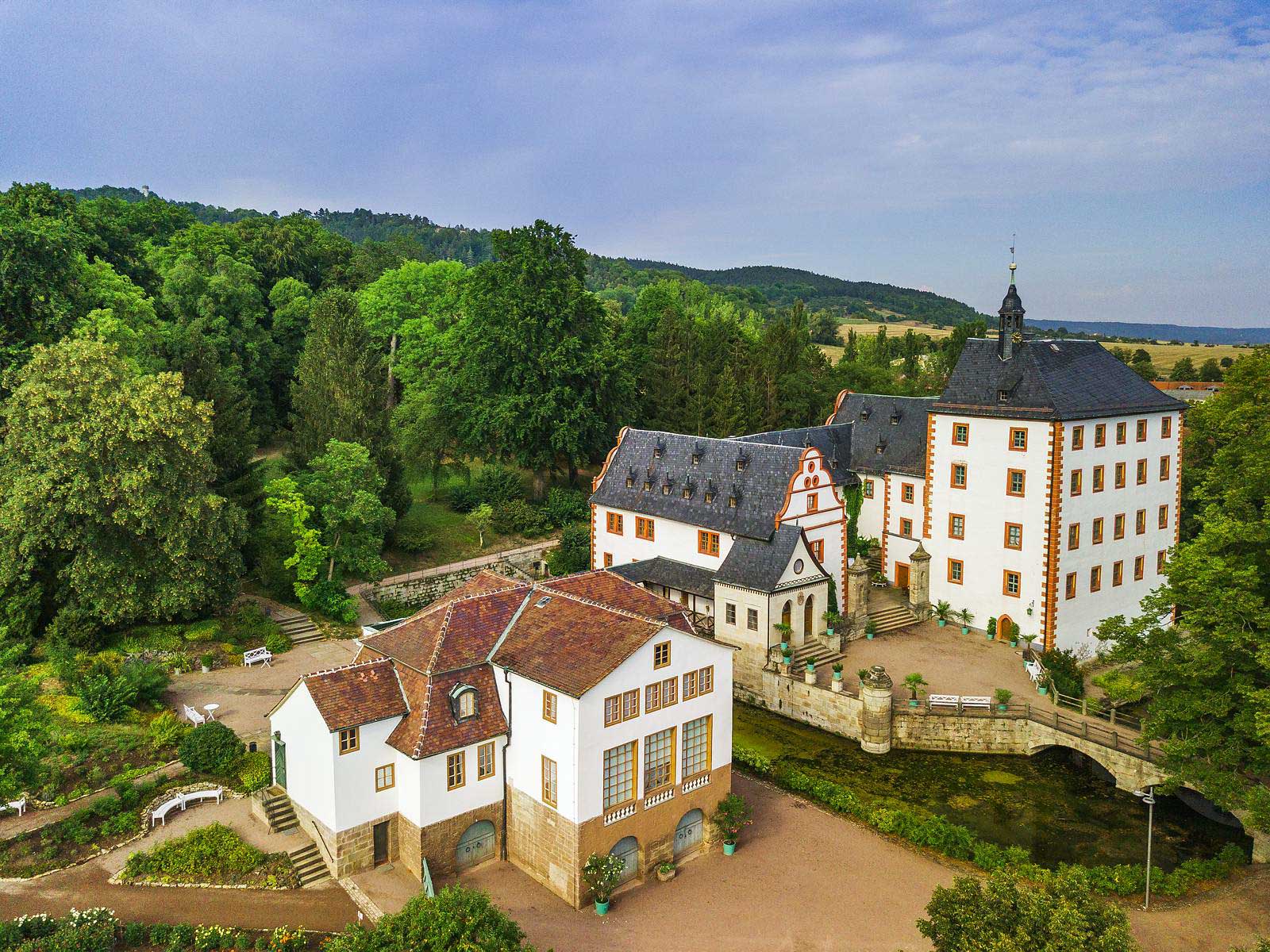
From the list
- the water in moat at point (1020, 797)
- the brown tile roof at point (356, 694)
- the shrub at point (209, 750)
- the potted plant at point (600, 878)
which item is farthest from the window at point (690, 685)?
the shrub at point (209, 750)

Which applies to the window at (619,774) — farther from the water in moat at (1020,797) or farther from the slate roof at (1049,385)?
the slate roof at (1049,385)

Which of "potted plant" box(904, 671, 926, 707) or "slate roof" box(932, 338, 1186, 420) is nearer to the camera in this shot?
"potted plant" box(904, 671, 926, 707)

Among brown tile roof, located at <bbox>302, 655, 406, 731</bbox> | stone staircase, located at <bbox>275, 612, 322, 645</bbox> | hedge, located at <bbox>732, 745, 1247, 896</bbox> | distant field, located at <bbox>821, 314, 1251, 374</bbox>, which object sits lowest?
hedge, located at <bbox>732, 745, 1247, 896</bbox>

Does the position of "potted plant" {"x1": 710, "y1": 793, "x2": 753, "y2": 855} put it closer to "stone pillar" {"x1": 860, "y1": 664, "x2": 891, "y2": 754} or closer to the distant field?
"stone pillar" {"x1": 860, "y1": 664, "x2": 891, "y2": 754}

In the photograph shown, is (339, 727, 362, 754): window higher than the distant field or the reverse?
the reverse

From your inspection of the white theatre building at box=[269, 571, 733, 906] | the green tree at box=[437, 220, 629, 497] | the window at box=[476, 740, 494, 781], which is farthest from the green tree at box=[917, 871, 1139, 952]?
the green tree at box=[437, 220, 629, 497]

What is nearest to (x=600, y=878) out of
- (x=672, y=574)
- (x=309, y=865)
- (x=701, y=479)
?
(x=309, y=865)
